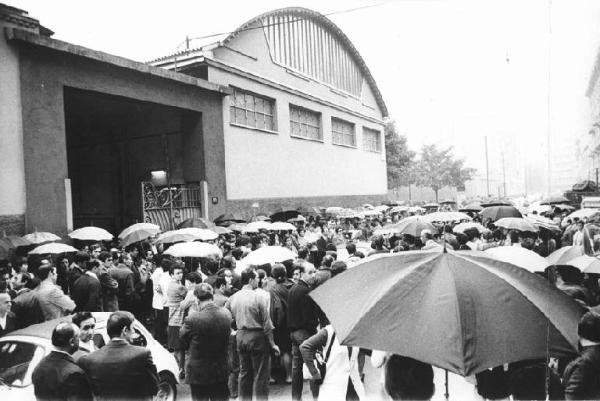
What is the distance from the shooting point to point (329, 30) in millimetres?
30141

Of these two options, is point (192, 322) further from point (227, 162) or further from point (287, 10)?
point (287, 10)

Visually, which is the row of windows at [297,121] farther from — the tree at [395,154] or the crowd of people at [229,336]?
the crowd of people at [229,336]

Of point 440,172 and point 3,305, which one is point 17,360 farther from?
point 440,172

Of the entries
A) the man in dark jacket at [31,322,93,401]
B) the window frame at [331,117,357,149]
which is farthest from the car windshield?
the window frame at [331,117,357,149]

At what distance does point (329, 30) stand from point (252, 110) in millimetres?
11592

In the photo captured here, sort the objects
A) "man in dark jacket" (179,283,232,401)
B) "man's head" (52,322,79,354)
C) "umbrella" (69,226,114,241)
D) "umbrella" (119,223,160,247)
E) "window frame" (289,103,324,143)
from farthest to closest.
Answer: "window frame" (289,103,324,143) → "umbrella" (119,223,160,247) → "umbrella" (69,226,114,241) → "man in dark jacket" (179,283,232,401) → "man's head" (52,322,79,354)

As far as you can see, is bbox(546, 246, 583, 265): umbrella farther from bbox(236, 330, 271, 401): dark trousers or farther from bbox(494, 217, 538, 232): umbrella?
bbox(236, 330, 271, 401): dark trousers

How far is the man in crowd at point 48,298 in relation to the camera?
249 inches

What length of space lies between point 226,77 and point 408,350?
18.8m

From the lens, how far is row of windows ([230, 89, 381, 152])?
2112 cm

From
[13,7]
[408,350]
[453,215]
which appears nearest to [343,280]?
[408,350]

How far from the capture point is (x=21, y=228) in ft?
38.4

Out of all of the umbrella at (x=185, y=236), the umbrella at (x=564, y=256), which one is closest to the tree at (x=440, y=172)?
the umbrella at (x=185, y=236)

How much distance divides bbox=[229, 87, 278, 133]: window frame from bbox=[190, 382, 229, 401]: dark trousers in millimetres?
16099
